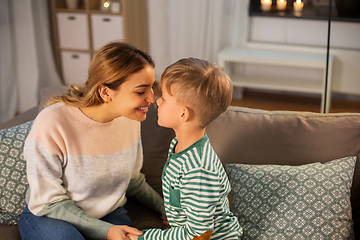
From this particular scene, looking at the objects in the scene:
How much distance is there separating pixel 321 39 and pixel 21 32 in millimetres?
2905

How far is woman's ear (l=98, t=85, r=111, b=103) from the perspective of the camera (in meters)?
1.24

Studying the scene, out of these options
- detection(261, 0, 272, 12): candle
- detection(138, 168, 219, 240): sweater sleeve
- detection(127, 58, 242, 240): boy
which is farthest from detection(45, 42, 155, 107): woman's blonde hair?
detection(261, 0, 272, 12): candle

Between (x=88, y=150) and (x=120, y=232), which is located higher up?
(x=88, y=150)

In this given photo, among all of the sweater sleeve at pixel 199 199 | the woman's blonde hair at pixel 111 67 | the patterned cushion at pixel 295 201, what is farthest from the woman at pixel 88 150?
the patterned cushion at pixel 295 201

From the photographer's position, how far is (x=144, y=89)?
1246 millimetres

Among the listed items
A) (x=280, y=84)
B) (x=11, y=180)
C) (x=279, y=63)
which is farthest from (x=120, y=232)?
(x=280, y=84)

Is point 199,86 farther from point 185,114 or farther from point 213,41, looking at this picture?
point 213,41

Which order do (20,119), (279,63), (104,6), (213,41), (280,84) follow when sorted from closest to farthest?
(20,119), (279,63), (280,84), (104,6), (213,41)

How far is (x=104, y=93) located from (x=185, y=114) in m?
0.32

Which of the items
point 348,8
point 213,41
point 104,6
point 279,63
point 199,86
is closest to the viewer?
point 199,86

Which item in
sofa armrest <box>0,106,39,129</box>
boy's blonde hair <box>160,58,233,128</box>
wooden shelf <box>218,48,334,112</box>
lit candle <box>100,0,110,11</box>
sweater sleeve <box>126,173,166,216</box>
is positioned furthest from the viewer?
lit candle <box>100,0,110,11</box>

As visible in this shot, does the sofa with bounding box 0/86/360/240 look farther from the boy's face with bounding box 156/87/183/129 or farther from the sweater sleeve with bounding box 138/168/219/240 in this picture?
the boy's face with bounding box 156/87/183/129

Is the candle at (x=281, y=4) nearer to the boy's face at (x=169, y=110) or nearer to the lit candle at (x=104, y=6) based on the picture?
the lit candle at (x=104, y=6)

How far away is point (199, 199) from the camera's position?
1060 millimetres
